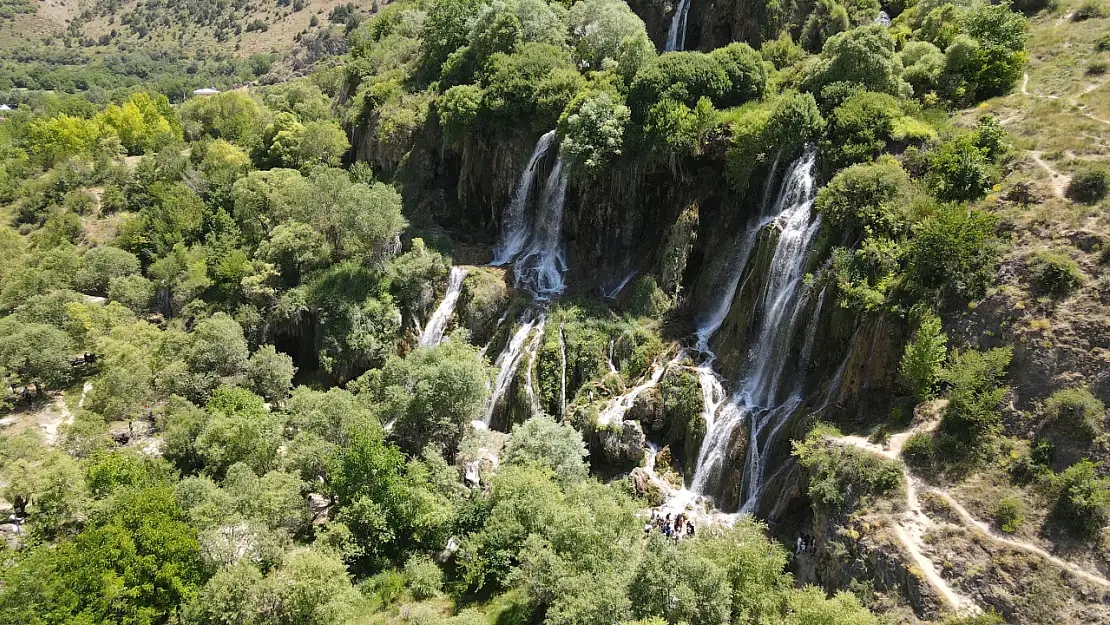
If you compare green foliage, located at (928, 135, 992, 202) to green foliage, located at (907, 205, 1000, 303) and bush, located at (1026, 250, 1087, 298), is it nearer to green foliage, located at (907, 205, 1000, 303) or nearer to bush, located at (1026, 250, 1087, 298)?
green foliage, located at (907, 205, 1000, 303)

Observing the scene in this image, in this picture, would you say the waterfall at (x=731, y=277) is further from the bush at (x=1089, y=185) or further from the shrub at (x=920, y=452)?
the bush at (x=1089, y=185)

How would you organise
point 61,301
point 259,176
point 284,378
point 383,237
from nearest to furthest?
point 284,378
point 383,237
point 61,301
point 259,176

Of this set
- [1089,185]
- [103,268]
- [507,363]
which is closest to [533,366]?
[507,363]

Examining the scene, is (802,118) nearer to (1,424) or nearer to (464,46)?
(464,46)

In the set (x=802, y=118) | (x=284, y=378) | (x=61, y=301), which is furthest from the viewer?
(x=61, y=301)

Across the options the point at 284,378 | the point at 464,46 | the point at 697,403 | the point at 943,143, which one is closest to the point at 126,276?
the point at 284,378

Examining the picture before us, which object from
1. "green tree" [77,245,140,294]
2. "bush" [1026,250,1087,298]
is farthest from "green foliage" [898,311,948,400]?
"green tree" [77,245,140,294]
